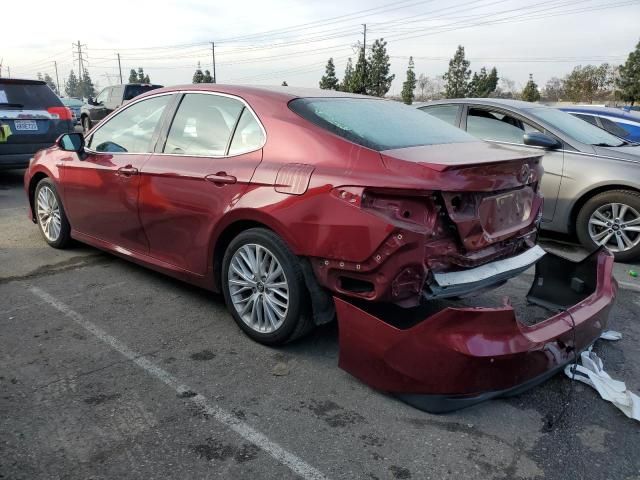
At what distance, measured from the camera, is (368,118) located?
3430 millimetres

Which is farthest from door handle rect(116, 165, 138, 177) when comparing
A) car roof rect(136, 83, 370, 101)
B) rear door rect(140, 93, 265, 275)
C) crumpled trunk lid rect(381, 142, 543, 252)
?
crumpled trunk lid rect(381, 142, 543, 252)

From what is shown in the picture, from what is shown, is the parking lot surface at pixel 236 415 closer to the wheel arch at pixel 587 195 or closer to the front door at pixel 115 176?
the front door at pixel 115 176

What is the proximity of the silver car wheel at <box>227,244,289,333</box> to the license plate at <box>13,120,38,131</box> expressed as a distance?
669 centimetres

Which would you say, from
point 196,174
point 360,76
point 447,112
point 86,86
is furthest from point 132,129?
point 86,86

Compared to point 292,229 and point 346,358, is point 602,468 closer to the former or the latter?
point 346,358

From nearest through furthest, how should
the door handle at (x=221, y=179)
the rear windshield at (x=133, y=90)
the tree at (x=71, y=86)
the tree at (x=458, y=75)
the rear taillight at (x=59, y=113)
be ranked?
1. the door handle at (x=221, y=179)
2. the rear taillight at (x=59, y=113)
3. the rear windshield at (x=133, y=90)
4. the tree at (x=458, y=75)
5. the tree at (x=71, y=86)

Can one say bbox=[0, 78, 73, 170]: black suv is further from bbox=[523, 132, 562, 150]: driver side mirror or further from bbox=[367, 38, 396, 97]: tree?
bbox=[367, 38, 396, 97]: tree

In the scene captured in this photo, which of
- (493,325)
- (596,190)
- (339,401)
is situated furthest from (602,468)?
(596,190)

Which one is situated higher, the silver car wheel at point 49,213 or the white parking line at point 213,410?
the silver car wheel at point 49,213

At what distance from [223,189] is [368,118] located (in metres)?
1.03

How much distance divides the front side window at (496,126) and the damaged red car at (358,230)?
253cm

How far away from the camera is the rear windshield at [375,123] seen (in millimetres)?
3082

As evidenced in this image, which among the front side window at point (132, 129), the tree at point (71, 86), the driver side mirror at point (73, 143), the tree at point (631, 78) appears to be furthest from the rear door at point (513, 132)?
the tree at point (71, 86)

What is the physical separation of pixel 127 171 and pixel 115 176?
0.19 metres
